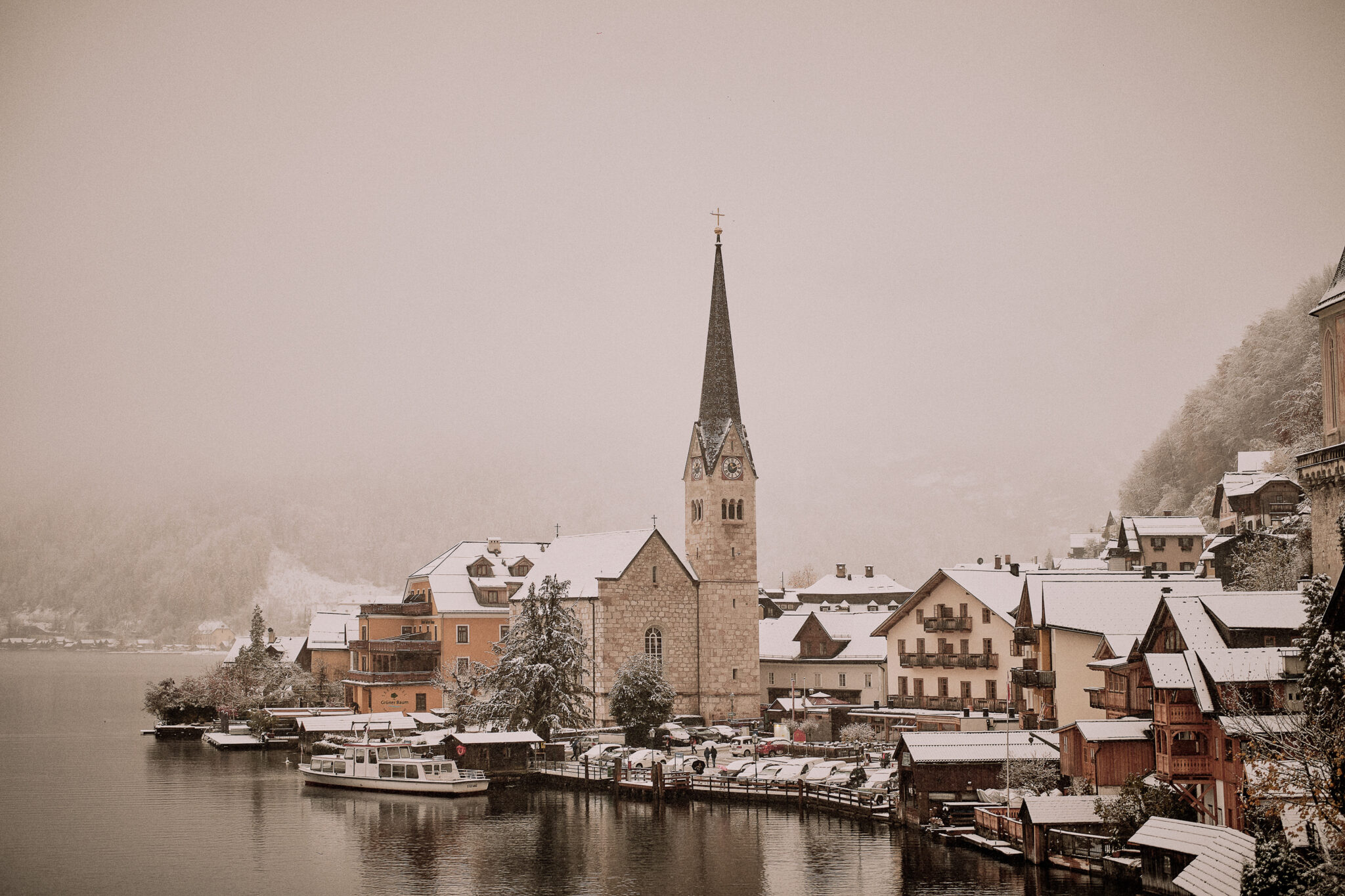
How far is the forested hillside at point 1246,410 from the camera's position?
84438mm

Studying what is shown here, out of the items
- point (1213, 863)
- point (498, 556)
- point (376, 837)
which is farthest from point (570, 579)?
point (1213, 863)

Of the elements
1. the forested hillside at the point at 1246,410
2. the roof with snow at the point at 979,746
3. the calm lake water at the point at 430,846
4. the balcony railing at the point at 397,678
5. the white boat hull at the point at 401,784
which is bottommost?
the calm lake water at the point at 430,846

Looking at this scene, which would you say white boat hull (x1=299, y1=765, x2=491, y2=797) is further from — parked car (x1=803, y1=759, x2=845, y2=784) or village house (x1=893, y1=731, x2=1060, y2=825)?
village house (x1=893, y1=731, x2=1060, y2=825)

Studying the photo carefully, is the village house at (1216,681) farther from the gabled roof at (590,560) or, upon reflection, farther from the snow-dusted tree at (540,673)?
the gabled roof at (590,560)

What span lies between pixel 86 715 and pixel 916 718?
76423mm

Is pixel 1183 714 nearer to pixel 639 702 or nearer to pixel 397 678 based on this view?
pixel 639 702

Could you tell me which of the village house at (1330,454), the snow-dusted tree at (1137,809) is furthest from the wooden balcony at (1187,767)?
the village house at (1330,454)

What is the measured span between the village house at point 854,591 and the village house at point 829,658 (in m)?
44.7

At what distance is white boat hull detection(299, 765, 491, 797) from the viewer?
57.0 meters

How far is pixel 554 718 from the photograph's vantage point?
211 feet

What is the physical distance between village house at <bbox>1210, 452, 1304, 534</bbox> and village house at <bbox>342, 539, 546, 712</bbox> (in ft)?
142

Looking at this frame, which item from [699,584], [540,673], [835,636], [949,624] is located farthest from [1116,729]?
[699,584]

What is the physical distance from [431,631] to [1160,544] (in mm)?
47326

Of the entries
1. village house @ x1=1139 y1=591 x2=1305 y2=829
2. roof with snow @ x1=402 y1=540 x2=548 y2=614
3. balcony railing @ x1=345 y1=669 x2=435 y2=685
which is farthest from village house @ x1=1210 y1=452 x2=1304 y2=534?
balcony railing @ x1=345 y1=669 x2=435 y2=685
